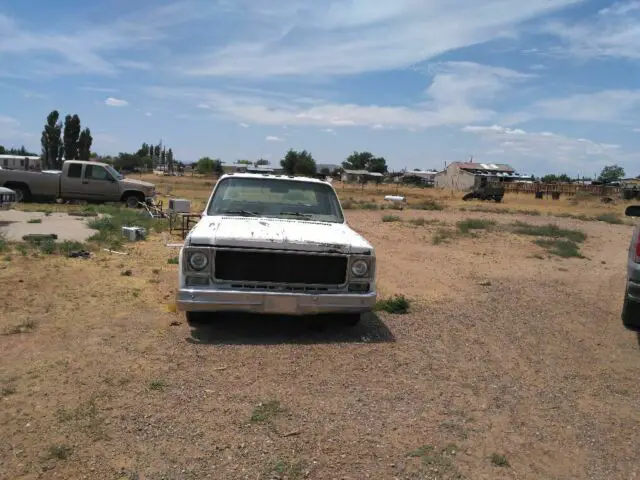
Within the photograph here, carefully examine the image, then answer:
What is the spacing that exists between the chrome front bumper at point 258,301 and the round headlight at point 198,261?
0.22m

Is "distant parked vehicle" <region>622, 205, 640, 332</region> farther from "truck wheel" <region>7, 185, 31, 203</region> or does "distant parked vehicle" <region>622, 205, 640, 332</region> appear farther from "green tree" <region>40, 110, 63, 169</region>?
"green tree" <region>40, 110, 63, 169</region>

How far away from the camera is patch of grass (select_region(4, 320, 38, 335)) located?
5.62 m

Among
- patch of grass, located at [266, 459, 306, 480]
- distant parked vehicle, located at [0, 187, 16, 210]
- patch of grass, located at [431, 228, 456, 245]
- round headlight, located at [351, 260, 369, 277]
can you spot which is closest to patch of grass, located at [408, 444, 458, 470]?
patch of grass, located at [266, 459, 306, 480]

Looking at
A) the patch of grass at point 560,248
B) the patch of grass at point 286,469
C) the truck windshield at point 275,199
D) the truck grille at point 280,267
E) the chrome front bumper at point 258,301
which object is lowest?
the patch of grass at point 286,469

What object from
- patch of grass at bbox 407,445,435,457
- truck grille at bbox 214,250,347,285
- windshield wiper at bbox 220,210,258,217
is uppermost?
windshield wiper at bbox 220,210,258,217

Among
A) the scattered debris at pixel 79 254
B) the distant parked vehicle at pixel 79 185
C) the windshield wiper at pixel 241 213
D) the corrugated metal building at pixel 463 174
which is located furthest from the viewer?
the corrugated metal building at pixel 463 174

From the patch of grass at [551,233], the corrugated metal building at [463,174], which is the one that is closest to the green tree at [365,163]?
the corrugated metal building at [463,174]

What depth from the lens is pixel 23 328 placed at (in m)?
5.76

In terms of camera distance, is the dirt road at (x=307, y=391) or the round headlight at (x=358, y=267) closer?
the dirt road at (x=307, y=391)

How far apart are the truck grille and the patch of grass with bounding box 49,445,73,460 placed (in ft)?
7.75

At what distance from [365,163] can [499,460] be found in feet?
489

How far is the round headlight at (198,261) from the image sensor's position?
554cm

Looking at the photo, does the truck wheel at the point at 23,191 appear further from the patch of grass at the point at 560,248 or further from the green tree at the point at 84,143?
the green tree at the point at 84,143

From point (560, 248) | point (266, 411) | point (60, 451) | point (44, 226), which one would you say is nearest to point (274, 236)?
point (266, 411)
